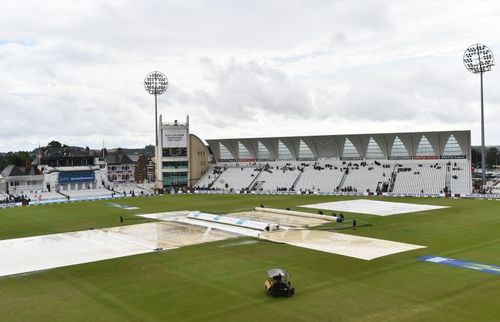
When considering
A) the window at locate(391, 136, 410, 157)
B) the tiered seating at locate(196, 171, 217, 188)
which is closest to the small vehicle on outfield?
the window at locate(391, 136, 410, 157)

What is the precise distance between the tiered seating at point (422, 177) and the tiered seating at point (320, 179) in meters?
10.7

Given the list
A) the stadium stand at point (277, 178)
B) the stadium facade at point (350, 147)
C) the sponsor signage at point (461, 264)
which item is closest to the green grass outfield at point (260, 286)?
the sponsor signage at point (461, 264)

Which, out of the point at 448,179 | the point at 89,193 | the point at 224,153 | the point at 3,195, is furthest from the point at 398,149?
the point at 3,195

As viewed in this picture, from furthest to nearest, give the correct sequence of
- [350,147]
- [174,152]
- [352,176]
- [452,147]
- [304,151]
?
[304,151] → [174,152] → [350,147] → [352,176] → [452,147]

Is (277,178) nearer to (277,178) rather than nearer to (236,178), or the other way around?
(277,178)

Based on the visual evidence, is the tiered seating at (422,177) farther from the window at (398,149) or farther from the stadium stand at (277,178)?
the stadium stand at (277,178)

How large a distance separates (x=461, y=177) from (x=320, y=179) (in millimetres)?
23825

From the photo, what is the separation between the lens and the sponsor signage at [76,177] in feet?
289

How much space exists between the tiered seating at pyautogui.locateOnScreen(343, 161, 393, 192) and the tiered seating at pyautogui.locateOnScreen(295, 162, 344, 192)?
2121mm

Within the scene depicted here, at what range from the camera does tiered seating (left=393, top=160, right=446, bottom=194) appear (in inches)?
2913

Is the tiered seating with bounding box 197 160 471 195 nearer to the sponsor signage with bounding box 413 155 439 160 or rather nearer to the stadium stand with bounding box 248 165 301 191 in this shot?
the stadium stand with bounding box 248 165 301 191

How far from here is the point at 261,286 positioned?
22.5 metres

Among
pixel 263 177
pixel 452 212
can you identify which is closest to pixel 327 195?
pixel 263 177

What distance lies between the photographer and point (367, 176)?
82.7 meters
